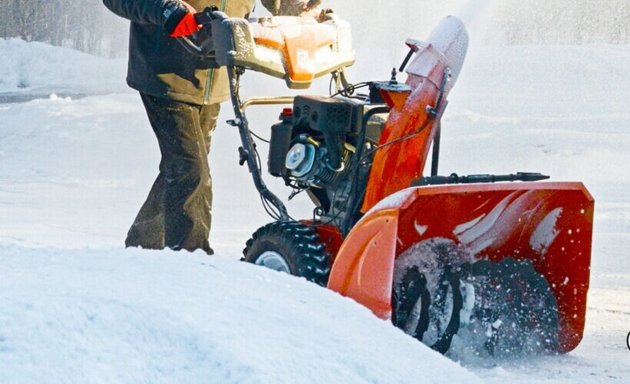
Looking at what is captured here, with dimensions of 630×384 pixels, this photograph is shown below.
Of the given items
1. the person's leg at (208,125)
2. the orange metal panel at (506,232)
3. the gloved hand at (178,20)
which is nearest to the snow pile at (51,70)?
the person's leg at (208,125)

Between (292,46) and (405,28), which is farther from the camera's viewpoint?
(405,28)

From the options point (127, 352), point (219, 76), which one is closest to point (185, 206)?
point (219, 76)

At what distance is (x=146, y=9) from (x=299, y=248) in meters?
1.33

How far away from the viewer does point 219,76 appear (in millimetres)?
5230

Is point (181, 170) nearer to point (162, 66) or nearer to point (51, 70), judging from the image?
point (162, 66)

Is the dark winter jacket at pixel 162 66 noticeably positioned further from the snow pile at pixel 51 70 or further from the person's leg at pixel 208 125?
the snow pile at pixel 51 70

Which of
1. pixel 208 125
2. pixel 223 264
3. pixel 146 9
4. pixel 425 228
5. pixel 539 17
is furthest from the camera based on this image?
pixel 539 17

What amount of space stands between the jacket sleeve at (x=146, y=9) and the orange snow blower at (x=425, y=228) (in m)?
0.31

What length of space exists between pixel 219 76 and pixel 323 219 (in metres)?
1.17

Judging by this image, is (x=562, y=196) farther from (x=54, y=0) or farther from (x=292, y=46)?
(x=54, y=0)

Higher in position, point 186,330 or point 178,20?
point 178,20

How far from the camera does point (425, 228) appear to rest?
3.90m

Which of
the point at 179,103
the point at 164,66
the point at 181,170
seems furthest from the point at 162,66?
the point at 181,170

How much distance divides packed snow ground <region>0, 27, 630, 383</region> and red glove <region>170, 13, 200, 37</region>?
41.1 inches
